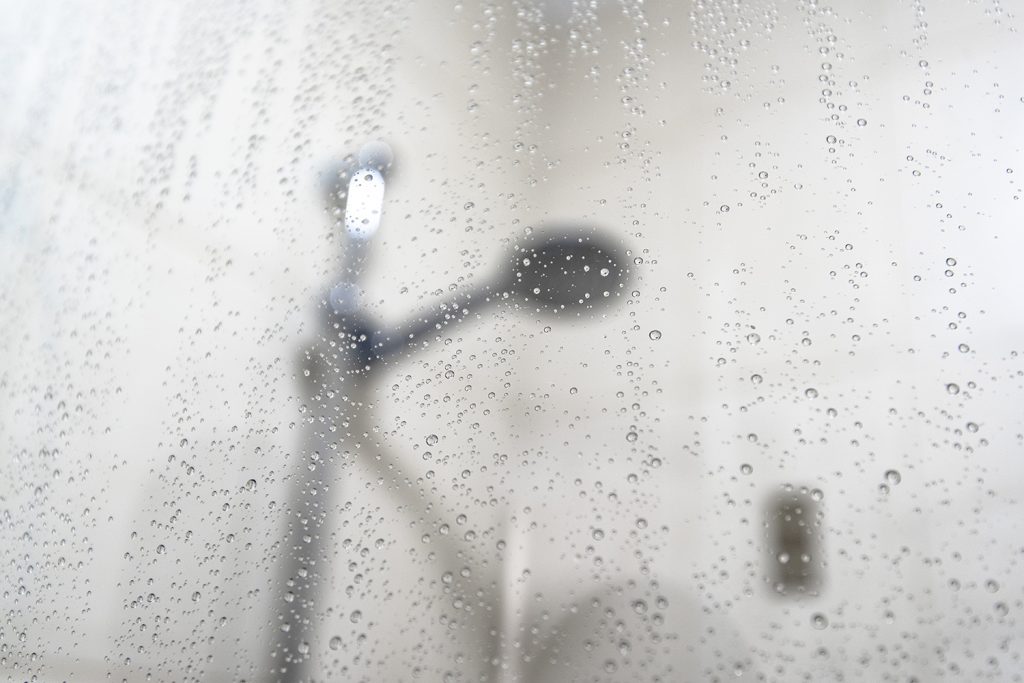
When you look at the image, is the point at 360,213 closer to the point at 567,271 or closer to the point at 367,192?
the point at 367,192

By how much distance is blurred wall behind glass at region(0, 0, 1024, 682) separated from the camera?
0.99 ft

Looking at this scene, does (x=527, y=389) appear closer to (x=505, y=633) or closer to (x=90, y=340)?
(x=505, y=633)

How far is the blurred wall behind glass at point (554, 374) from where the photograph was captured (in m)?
0.30

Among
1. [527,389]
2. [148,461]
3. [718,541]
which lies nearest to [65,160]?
[148,461]

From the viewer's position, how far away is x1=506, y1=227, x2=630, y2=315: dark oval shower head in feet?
1.21

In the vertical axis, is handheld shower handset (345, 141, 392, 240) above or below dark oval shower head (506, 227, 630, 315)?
above

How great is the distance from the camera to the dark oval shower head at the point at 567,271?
37cm

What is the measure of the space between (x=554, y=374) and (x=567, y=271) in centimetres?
6

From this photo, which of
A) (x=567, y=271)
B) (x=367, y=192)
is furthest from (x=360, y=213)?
(x=567, y=271)

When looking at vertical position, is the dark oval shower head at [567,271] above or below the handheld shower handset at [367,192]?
below

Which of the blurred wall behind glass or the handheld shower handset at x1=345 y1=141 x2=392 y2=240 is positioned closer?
the blurred wall behind glass

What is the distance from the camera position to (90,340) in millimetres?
448

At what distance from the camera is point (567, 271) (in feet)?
1.24

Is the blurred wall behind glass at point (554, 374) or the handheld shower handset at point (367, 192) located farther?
the handheld shower handset at point (367, 192)
